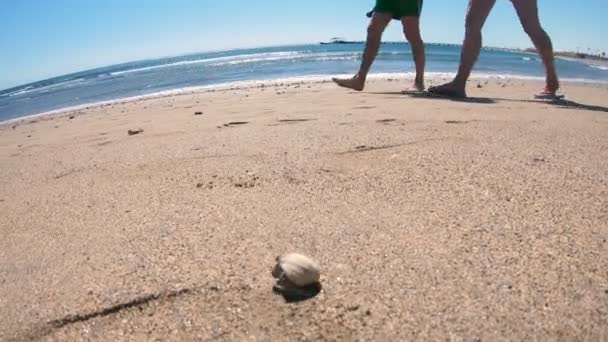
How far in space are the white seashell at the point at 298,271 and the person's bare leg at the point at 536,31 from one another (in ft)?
10.6

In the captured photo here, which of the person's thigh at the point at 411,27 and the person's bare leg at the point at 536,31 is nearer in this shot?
the person's bare leg at the point at 536,31

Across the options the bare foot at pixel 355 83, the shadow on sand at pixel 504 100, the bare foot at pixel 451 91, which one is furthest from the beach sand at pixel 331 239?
the bare foot at pixel 355 83

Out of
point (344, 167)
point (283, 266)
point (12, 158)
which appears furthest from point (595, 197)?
point (12, 158)

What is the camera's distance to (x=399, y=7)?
13.2ft

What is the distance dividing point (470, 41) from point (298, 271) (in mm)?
3179

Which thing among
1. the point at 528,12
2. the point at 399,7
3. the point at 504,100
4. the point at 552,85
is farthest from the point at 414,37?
the point at 552,85

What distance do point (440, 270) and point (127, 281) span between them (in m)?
0.65

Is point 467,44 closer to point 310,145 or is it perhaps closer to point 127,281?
point 310,145

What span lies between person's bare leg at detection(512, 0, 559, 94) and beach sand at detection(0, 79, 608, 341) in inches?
59.4

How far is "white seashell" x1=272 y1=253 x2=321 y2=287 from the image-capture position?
85 cm

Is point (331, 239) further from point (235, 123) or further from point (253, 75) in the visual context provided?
point (253, 75)

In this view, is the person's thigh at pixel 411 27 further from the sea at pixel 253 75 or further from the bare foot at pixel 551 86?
the sea at pixel 253 75

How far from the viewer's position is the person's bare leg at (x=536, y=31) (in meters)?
3.31

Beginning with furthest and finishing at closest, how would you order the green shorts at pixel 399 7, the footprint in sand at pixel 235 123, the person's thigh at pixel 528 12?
1. the green shorts at pixel 399 7
2. the person's thigh at pixel 528 12
3. the footprint in sand at pixel 235 123
